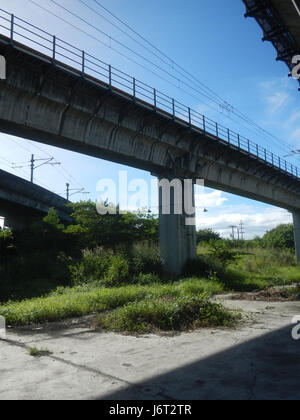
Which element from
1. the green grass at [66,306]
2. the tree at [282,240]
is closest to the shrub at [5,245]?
the green grass at [66,306]

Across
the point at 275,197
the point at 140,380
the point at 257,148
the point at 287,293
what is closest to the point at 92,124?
the point at 287,293

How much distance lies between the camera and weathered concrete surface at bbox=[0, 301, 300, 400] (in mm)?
3689

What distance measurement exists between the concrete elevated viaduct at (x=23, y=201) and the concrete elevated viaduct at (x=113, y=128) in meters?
14.5

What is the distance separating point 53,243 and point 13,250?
2.78 metres

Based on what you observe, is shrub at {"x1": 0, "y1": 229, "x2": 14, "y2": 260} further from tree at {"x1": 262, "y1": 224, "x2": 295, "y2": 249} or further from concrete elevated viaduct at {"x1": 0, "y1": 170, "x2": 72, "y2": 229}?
tree at {"x1": 262, "y1": 224, "x2": 295, "y2": 249}

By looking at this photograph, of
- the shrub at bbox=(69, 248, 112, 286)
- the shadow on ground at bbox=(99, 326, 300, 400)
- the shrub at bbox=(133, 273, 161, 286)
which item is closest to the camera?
the shadow on ground at bbox=(99, 326, 300, 400)

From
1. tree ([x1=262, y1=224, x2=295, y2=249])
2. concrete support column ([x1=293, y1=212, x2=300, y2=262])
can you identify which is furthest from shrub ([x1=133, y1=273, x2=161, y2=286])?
tree ([x1=262, y1=224, x2=295, y2=249])

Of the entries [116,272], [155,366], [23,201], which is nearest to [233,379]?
[155,366]

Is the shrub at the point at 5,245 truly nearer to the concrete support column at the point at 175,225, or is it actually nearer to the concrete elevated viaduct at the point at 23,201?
the concrete elevated viaduct at the point at 23,201

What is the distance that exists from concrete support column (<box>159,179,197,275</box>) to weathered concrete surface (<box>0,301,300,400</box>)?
1207 cm

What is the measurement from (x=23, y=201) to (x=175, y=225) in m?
18.3

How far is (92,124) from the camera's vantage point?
52.6 feet

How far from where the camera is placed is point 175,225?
1944cm
